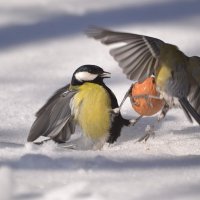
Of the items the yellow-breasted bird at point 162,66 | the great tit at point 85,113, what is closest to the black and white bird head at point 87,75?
the great tit at point 85,113

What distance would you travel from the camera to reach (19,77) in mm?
4695

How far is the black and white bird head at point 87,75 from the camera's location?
12.1ft

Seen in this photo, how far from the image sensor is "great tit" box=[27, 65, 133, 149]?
3635 millimetres

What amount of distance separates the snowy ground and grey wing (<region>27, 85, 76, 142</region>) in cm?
11

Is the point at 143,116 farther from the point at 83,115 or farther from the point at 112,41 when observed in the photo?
the point at 112,41

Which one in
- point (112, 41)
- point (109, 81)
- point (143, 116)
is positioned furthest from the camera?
point (109, 81)

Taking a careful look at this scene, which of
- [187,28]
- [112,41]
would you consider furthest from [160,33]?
[112,41]

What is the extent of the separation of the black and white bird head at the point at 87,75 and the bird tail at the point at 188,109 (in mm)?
412

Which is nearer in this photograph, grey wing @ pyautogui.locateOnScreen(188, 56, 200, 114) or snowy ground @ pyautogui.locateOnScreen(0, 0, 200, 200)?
snowy ground @ pyautogui.locateOnScreen(0, 0, 200, 200)

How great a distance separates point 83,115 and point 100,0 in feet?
7.17

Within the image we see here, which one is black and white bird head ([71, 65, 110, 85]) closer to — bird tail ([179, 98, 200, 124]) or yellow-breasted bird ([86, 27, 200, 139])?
yellow-breasted bird ([86, 27, 200, 139])

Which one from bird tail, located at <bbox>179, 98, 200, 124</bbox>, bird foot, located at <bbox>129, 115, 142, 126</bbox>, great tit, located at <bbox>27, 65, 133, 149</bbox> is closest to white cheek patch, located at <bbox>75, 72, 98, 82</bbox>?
great tit, located at <bbox>27, 65, 133, 149</bbox>

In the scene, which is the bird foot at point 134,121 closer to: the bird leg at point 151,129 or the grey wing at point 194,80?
the bird leg at point 151,129

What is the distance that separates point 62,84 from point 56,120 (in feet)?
2.56
